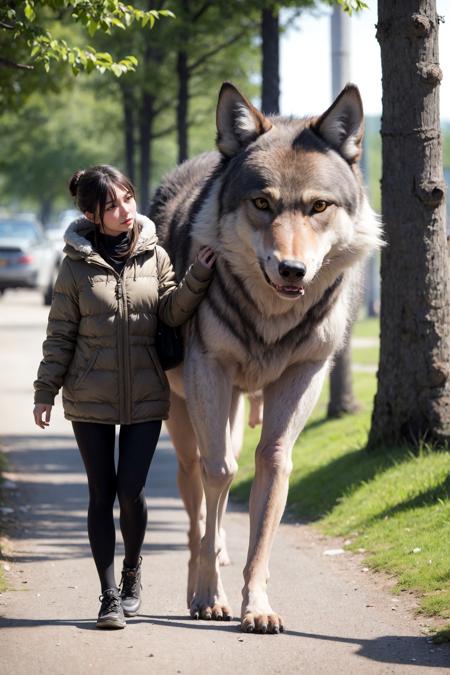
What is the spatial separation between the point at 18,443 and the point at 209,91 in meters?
13.0

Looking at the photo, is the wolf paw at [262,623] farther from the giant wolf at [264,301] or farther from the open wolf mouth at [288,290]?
the open wolf mouth at [288,290]

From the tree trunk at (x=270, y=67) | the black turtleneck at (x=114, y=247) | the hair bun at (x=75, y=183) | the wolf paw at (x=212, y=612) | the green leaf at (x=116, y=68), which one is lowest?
the wolf paw at (x=212, y=612)

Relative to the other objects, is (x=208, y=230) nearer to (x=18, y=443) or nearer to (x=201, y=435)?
(x=201, y=435)

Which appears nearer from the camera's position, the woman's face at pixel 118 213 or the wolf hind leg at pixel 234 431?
the woman's face at pixel 118 213

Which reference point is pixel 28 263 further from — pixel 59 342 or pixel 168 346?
pixel 59 342

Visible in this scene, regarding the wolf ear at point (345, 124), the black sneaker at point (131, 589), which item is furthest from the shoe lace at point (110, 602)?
the wolf ear at point (345, 124)

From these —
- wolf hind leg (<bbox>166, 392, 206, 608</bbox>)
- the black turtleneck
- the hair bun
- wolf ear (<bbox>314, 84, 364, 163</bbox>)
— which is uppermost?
wolf ear (<bbox>314, 84, 364, 163</bbox>)

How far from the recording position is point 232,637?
551 centimetres

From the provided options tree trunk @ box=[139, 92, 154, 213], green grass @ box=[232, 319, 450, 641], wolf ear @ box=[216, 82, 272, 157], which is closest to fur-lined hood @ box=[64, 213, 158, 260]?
wolf ear @ box=[216, 82, 272, 157]

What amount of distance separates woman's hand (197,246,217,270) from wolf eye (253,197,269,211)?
43 cm

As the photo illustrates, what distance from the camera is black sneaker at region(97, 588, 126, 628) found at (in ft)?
18.3

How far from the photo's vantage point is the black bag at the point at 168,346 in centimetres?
602

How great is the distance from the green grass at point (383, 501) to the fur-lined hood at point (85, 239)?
224cm

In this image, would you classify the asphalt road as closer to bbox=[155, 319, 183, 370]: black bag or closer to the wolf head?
bbox=[155, 319, 183, 370]: black bag
